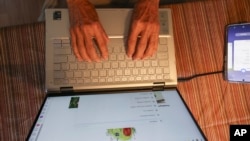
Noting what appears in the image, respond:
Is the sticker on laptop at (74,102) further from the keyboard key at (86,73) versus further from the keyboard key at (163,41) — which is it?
the keyboard key at (163,41)

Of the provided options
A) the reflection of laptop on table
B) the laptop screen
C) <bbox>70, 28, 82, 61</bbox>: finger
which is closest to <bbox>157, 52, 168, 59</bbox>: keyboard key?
the reflection of laptop on table

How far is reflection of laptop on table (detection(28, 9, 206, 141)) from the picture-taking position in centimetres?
55

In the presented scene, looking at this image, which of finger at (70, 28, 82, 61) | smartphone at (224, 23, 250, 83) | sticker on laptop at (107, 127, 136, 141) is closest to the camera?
sticker on laptop at (107, 127, 136, 141)

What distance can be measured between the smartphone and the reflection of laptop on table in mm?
196

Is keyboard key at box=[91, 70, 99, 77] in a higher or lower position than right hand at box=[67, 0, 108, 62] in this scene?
lower

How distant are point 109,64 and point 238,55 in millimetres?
388

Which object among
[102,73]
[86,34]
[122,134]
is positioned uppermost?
[86,34]

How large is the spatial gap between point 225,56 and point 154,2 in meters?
0.27

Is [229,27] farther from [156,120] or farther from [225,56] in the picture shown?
[156,120]

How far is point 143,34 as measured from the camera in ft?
2.14

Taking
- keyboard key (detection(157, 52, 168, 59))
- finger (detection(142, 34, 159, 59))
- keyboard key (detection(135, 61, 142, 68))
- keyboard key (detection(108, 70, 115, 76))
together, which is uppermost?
finger (detection(142, 34, 159, 59))

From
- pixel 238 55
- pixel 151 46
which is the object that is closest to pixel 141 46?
pixel 151 46

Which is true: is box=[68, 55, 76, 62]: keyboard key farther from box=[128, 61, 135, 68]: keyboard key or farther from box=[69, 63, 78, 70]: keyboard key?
box=[128, 61, 135, 68]: keyboard key

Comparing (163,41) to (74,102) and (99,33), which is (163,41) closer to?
(99,33)
